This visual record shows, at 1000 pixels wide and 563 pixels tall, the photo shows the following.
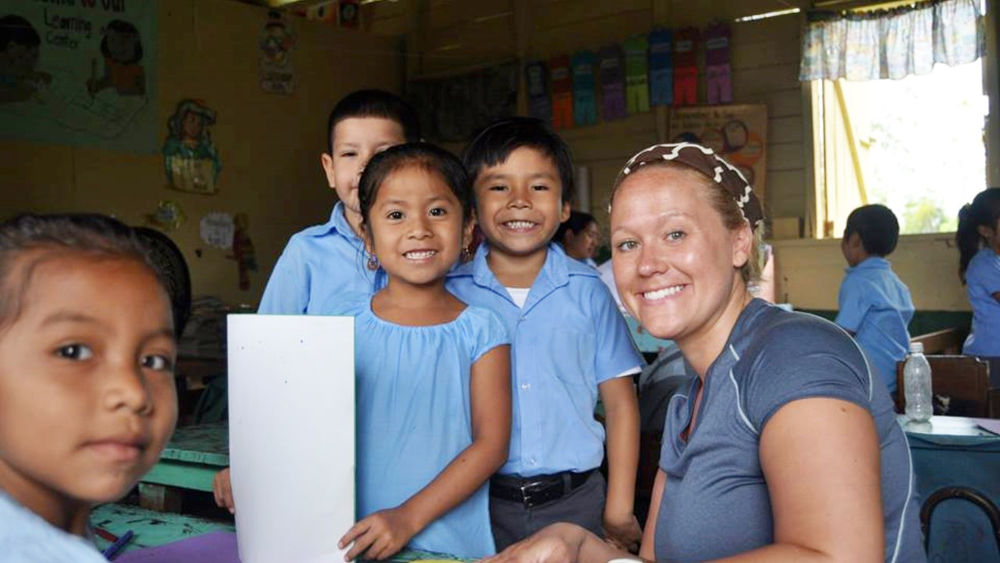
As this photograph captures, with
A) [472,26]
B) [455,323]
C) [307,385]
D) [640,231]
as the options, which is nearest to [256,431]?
[307,385]

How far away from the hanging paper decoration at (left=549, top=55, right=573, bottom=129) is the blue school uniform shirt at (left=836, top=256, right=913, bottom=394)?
3042 mm

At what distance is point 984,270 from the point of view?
4789 mm

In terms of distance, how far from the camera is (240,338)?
1.42m

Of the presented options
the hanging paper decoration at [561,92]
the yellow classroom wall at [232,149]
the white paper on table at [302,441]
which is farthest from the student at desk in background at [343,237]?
the hanging paper decoration at [561,92]

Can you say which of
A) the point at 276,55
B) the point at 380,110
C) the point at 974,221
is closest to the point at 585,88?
the point at 276,55

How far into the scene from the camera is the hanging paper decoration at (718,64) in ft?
21.0

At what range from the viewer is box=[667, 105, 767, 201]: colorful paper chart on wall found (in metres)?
6.28

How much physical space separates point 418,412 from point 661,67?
539 cm

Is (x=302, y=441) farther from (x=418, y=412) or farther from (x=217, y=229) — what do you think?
(x=217, y=229)

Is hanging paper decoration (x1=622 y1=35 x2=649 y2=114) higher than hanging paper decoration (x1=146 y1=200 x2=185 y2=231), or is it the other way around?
hanging paper decoration (x1=622 y1=35 x2=649 y2=114)

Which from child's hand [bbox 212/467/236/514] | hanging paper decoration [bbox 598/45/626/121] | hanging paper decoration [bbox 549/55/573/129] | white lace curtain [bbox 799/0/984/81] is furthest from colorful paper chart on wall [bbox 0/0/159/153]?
child's hand [bbox 212/467/236/514]

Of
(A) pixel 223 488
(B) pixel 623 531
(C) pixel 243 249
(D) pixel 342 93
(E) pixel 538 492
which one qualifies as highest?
(D) pixel 342 93

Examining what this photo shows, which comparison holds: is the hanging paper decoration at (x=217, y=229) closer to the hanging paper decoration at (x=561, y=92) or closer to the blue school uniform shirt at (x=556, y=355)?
the hanging paper decoration at (x=561, y=92)

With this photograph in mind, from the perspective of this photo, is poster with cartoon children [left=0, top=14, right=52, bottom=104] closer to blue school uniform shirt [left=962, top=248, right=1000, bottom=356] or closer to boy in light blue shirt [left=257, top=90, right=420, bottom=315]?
boy in light blue shirt [left=257, top=90, right=420, bottom=315]
